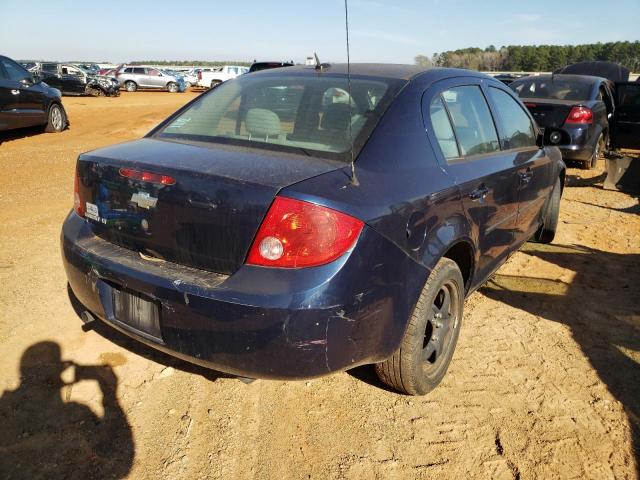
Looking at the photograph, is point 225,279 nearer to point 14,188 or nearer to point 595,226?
point 595,226

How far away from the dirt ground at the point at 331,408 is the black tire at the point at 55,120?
8564mm

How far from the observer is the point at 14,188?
21.6 feet

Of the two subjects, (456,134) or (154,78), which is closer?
(456,134)

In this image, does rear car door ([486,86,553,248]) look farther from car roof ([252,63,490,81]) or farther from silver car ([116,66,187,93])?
silver car ([116,66,187,93])

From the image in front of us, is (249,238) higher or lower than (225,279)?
higher

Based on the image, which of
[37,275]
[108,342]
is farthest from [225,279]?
[37,275]

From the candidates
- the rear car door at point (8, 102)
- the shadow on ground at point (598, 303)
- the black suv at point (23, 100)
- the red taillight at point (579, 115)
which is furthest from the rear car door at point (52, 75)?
the shadow on ground at point (598, 303)

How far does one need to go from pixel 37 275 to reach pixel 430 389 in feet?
9.90

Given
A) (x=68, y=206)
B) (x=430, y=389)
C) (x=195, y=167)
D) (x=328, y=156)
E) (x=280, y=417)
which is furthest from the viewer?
(x=68, y=206)

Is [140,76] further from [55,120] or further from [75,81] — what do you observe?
[55,120]

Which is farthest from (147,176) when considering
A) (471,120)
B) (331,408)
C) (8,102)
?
(8,102)

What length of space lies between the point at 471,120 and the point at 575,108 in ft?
19.1

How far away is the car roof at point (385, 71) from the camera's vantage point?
2.90 meters

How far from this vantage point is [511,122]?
3.75 m
